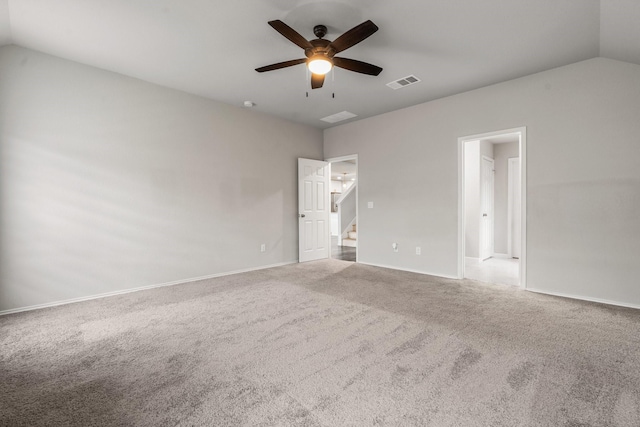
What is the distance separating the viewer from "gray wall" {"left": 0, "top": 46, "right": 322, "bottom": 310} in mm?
3066

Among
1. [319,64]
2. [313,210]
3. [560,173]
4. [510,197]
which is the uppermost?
[319,64]

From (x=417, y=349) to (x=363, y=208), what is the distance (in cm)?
364

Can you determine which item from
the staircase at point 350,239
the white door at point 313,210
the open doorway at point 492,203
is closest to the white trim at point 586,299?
the open doorway at point 492,203

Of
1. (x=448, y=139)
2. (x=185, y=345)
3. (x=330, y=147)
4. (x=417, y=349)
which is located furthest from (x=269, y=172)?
(x=417, y=349)

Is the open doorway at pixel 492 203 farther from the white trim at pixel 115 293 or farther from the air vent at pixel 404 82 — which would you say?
the white trim at pixel 115 293

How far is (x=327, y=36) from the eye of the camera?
281 centimetres

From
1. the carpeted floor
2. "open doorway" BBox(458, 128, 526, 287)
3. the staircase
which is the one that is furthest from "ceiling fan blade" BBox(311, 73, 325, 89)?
the staircase

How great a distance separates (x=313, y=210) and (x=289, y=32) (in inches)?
156

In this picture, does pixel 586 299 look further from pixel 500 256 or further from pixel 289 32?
pixel 289 32

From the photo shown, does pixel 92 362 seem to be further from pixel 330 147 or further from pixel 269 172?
pixel 330 147

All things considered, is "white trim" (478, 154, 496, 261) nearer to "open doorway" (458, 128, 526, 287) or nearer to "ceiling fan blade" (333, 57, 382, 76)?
"open doorway" (458, 128, 526, 287)

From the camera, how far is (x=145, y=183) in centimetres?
390

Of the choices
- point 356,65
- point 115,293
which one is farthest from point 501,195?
point 115,293

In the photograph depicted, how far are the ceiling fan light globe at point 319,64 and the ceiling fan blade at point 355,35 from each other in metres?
0.14
